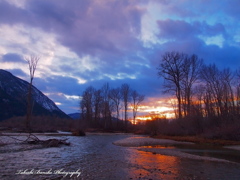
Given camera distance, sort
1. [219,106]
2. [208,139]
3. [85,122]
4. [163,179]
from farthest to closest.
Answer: [85,122] < [219,106] < [208,139] < [163,179]

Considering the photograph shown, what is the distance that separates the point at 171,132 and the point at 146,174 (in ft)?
122

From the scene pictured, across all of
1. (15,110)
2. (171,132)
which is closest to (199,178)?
(171,132)

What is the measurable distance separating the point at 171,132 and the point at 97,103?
5258 cm

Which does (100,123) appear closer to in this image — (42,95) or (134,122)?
(134,122)

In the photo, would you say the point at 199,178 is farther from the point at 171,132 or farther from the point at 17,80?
the point at 17,80

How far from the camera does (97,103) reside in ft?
306

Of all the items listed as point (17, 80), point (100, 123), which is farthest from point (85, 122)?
point (17, 80)

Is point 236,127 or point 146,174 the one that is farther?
point 236,127

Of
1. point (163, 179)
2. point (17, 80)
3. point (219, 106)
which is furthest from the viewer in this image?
point (17, 80)

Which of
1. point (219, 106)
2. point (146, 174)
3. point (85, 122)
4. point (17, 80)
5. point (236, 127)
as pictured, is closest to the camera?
point (146, 174)

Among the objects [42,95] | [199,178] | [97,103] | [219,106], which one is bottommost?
[199,178]

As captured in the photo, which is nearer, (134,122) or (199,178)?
(199,178)

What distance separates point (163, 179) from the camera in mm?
9414

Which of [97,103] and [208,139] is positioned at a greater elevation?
[97,103]
